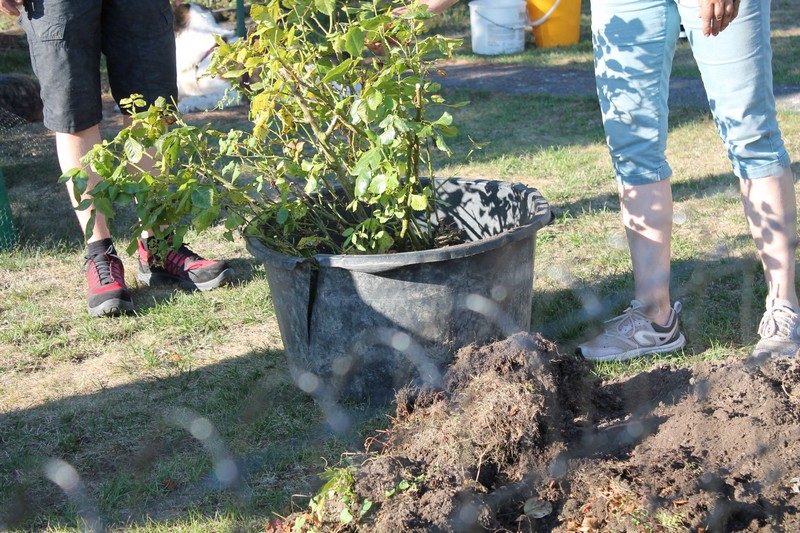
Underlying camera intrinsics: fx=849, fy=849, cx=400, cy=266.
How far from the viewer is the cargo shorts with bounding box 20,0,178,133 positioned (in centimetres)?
315

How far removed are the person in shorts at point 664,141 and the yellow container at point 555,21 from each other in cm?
690

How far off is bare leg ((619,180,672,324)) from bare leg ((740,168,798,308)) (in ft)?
0.80

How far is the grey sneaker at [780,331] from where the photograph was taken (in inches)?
101

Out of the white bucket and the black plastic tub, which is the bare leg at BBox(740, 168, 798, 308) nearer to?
the black plastic tub

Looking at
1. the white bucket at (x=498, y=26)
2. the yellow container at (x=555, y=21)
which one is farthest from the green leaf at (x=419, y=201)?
the yellow container at (x=555, y=21)

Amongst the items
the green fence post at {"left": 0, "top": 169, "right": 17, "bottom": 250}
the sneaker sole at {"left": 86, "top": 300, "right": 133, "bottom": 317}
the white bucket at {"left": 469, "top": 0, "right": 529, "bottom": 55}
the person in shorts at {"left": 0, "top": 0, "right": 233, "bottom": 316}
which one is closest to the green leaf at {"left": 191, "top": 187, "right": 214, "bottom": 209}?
the person in shorts at {"left": 0, "top": 0, "right": 233, "bottom": 316}

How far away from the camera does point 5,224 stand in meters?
4.08

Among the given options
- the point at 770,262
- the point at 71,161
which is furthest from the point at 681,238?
the point at 71,161

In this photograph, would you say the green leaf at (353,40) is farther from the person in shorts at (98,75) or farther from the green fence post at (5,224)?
the green fence post at (5,224)

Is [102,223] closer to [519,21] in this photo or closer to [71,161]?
[71,161]

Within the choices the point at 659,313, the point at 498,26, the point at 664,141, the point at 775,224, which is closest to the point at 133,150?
the point at 664,141

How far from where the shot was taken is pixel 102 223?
11.5 feet

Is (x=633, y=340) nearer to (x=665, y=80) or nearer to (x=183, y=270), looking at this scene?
(x=665, y=80)

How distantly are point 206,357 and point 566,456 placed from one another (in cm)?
146
